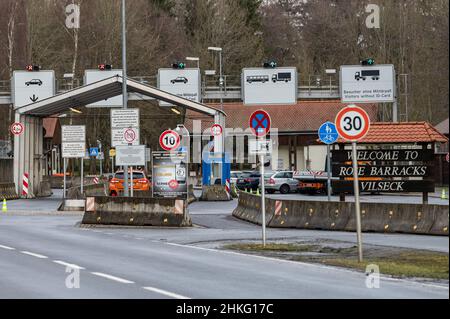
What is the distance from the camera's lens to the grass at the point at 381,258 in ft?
52.0

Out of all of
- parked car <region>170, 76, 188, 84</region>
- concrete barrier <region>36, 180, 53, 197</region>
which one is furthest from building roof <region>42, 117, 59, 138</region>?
concrete barrier <region>36, 180, 53, 197</region>

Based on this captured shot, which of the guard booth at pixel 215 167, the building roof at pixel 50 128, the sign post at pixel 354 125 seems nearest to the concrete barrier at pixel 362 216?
the sign post at pixel 354 125

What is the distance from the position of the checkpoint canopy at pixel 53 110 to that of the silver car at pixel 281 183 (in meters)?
14.1

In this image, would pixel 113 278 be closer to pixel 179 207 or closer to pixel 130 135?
pixel 179 207

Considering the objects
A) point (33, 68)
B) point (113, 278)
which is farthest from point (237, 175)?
point (113, 278)

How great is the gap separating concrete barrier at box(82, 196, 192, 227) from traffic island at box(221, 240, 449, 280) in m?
6.66

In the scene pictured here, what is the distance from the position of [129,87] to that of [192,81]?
14.7 m

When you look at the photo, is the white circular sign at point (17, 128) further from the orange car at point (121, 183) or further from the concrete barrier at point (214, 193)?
the concrete barrier at point (214, 193)

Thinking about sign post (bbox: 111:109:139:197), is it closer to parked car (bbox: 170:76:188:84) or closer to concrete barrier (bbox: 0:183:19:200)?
concrete barrier (bbox: 0:183:19:200)

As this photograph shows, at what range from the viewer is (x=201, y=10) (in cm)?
8200

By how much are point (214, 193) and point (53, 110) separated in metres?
9.01

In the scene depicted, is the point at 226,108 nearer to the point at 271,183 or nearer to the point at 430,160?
the point at 271,183

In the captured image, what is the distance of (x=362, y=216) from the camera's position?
85.7ft

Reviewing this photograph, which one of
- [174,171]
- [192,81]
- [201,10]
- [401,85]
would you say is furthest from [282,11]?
[174,171]
